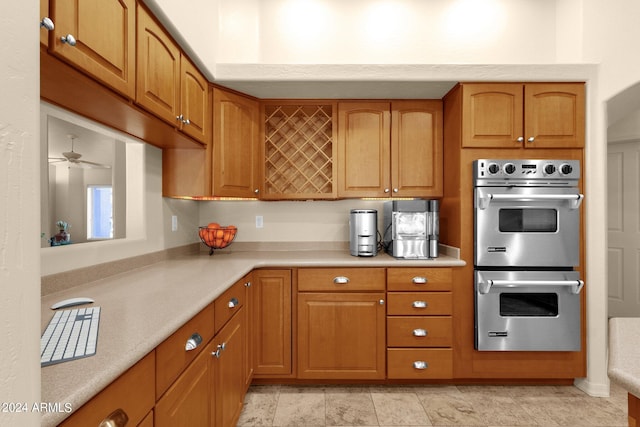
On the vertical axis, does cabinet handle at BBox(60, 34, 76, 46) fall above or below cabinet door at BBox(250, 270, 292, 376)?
above

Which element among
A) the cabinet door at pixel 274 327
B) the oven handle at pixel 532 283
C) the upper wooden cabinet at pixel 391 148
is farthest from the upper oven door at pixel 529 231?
the cabinet door at pixel 274 327

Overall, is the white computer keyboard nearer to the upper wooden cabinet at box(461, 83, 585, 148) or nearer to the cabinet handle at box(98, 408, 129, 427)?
the cabinet handle at box(98, 408, 129, 427)

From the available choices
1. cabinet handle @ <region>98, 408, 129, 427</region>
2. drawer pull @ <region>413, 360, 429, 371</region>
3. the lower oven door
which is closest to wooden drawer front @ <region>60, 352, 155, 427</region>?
cabinet handle @ <region>98, 408, 129, 427</region>

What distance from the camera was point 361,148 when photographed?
2.58 m

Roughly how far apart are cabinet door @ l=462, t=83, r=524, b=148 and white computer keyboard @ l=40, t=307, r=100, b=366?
230 centimetres

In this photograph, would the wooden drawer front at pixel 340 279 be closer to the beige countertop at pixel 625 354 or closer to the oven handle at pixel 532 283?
the oven handle at pixel 532 283

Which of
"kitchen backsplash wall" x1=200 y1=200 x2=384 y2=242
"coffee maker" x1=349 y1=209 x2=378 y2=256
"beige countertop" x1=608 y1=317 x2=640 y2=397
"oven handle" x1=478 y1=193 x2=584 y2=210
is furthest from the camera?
"kitchen backsplash wall" x1=200 y1=200 x2=384 y2=242

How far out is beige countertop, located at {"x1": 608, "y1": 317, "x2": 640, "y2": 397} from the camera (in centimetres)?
65

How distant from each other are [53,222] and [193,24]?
4.29 ft

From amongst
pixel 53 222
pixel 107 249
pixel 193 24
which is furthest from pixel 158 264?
pixel 193 24

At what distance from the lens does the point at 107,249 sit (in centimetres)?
168
